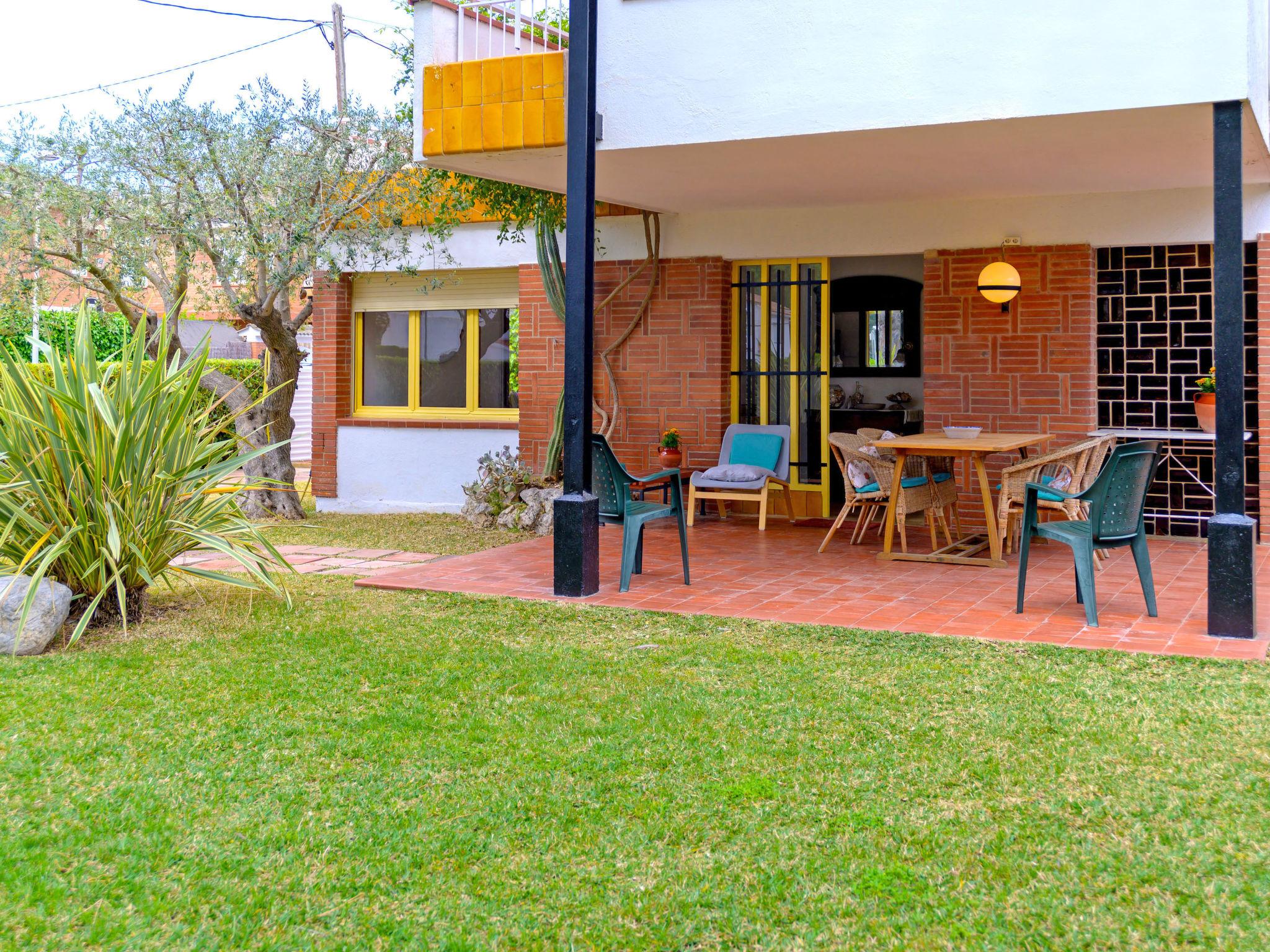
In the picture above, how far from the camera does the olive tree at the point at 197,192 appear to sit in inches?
335

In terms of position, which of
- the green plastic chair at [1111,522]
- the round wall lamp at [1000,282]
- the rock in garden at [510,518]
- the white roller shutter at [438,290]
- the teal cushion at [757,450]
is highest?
the white roller shutter at [438,290]

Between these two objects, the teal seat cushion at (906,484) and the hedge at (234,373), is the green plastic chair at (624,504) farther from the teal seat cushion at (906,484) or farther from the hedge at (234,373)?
the hedge at (234,373)

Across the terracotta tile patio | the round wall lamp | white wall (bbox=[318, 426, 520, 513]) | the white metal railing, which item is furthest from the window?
the round wall lamp

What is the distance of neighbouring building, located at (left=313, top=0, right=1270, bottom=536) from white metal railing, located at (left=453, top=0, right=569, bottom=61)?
0.03 metres

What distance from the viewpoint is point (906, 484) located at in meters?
7.43

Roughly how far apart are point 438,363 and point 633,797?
8432 mm

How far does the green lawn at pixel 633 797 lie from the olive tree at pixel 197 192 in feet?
15.1

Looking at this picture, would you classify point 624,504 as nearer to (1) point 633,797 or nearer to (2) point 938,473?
(2) point 938,473

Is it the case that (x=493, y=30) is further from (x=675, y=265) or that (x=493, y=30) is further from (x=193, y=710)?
(x=193, y=710)

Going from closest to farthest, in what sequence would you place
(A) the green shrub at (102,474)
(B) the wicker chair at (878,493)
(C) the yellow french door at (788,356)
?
(A) the green shrub at (102,474), (B) the wicker chair at (878,493), (C) the yellow french door at (788,356)

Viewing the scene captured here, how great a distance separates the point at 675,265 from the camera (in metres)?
9.59

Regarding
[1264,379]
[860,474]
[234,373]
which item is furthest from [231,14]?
[1264,379]

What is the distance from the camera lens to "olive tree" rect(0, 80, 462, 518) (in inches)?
335

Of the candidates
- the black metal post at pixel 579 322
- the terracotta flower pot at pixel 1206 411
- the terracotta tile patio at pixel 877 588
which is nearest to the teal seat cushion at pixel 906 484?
the terracotta tile patio at pixel 877 588
